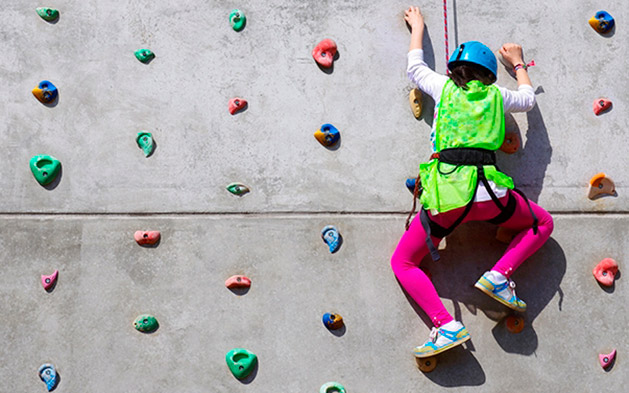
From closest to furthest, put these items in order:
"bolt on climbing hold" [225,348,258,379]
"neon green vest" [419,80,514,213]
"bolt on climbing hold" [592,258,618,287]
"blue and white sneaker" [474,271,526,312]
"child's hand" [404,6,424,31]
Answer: "neon green vest" [419,80,514,213] → "blue and white sneaker" [474,271,526,312] → "bolt on climbing hold" [225,348,258,379] → "bolt on climbing hold" [592,258,618,287] → "child's hand" [404,6,424,31]

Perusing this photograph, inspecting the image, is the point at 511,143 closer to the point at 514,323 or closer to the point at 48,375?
the point at 514,323

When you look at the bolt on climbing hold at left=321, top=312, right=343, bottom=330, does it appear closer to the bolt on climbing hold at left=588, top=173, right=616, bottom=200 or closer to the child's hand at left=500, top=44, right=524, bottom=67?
the bolt on climbing hold at left=588, top=173, right=616, bottom=200

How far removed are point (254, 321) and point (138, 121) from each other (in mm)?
1259

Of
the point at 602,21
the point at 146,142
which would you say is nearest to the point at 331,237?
the point at 146,142

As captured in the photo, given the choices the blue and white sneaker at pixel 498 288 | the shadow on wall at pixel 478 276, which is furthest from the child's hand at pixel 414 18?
the blue and white sneaker at pixel 498 288

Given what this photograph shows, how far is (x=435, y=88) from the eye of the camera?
371 centimetres

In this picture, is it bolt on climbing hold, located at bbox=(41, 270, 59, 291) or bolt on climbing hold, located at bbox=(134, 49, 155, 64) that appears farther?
bolt on climbing hold, located at bbox=(134, 49, 155, 64)

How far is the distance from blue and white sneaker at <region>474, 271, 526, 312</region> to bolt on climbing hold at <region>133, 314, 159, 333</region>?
1662mm

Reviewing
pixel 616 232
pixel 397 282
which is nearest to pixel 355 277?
pixel 397 282

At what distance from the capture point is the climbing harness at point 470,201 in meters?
3.50

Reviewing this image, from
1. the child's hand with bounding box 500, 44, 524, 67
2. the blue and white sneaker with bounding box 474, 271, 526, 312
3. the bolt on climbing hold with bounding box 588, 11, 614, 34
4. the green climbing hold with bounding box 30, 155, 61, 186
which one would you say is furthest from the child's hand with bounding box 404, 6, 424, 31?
the green climbing hold with bounding box 30, 155, 61, 186

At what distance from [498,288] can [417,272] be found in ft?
1.33

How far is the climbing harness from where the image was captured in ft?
11.5

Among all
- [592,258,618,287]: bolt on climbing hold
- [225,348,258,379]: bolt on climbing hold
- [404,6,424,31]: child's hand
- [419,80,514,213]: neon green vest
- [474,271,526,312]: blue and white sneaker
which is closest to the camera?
[419,80,514,213]: neon green vest
